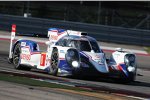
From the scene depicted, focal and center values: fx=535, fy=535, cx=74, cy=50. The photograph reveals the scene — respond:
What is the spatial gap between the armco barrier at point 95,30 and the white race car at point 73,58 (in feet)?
40.4

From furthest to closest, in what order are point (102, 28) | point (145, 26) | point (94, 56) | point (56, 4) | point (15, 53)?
point (56, 4), point (145, 26), point (102, 28), point (15, 53), point (94, 56)

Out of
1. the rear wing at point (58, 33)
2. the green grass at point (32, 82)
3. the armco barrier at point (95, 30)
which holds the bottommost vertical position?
the green grass at point (32, 82)

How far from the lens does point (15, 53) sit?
16578mm

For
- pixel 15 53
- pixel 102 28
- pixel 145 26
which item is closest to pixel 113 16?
pixel 145 26

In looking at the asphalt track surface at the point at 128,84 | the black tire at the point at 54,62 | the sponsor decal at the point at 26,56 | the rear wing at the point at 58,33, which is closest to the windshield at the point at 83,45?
the black tire at the point at 54,62

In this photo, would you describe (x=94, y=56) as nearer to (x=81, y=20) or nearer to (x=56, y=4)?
(x=81, y=20)

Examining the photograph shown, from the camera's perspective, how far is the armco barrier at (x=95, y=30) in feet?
92.0

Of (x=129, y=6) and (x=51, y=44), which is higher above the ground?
(x=129, y=6)

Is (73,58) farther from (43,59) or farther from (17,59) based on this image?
(17,59)

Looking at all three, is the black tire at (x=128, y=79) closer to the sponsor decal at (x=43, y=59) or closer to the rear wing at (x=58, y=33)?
the rear wing at (x=58, y=33)

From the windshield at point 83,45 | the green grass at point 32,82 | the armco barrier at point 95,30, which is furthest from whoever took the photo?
the armco barrier at point 95,30

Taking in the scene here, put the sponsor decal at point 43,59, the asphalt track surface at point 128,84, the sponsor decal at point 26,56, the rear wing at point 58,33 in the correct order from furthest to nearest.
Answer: the sponsor decal at point 26,56
the rear wing at point 58,33
the sponsor decal at point 43,59
the asphalt track surface at point 128,84

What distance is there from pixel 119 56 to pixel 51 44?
202cm

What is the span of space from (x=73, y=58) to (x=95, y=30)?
14.1 meters
